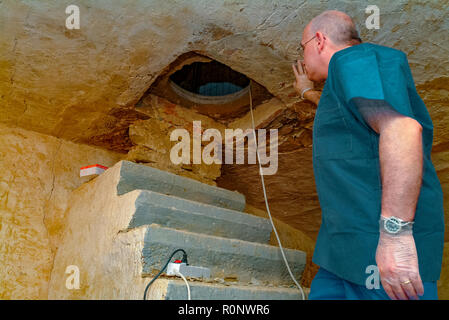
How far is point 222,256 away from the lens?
155 cm

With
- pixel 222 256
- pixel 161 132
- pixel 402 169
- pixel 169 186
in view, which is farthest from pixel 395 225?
pixel 161 132

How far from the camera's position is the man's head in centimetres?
117

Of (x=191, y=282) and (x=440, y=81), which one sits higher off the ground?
(x=440, y=81)

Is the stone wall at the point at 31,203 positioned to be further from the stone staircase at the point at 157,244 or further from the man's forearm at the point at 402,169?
the man's forearm at the point at 402,169

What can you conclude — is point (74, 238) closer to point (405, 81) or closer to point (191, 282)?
point (191, 282)

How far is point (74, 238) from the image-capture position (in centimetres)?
192

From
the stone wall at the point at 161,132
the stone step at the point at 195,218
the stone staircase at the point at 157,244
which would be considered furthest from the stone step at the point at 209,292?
the stone wall at the point at 161,132

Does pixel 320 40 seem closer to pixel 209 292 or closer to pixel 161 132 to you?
pixel 209 292

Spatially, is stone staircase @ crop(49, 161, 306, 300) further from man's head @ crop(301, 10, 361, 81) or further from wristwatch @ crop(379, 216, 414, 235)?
man's head @ crop(301, 10, 361, 81)

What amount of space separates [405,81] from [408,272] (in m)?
0.45

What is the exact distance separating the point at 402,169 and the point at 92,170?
1714 mm

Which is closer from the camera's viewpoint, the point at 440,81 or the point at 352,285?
the point at 352,285
